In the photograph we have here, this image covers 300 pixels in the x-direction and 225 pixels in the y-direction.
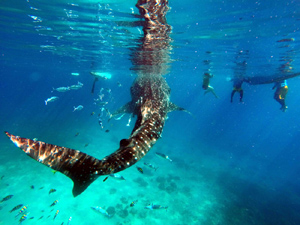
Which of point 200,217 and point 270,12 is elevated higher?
point 270,12

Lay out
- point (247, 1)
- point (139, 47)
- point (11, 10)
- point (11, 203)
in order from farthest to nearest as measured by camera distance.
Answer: point (139, 47) → point (11, 203) → point (11, 10) → point (247, 1)

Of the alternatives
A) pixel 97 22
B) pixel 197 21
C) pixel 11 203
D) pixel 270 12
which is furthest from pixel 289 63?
pixel 11 203

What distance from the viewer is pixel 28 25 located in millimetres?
13945

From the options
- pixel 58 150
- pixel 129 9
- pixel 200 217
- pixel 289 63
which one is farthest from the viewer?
pixel 289 63

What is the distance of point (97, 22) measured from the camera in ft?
38.5

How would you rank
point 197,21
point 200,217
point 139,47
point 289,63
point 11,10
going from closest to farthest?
point 197,21 → point 11,10 → point 200,217 → point 139,47 → point 289,63

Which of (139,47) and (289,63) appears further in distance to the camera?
(289,63)

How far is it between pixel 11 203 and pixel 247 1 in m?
19.4

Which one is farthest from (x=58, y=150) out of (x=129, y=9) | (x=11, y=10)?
(x=11, y=10)

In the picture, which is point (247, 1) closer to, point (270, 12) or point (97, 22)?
point (270, 12)

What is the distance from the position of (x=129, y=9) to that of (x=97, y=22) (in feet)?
12.4

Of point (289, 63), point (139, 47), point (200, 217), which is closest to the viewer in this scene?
point (200, 217)

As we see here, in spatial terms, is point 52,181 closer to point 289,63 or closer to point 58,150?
point 58,150

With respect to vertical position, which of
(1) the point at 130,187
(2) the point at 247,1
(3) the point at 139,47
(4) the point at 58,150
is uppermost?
(2) the point at 247,1
